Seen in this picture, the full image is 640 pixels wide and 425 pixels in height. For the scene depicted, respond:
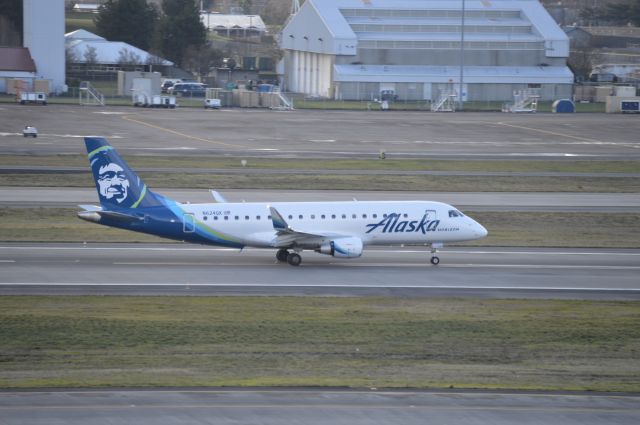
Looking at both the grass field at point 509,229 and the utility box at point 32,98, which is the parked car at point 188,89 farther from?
the grass field at point 509,229

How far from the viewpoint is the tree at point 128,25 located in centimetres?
17838

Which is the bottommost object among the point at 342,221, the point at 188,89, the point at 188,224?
the point at 188,224

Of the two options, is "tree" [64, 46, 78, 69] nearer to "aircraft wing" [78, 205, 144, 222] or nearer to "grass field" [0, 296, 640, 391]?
"aircraft wing" [78, 205, 144, 222]

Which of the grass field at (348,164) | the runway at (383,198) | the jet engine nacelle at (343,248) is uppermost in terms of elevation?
the grass field at (348,164)

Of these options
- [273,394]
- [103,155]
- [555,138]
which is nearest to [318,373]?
[273,394]

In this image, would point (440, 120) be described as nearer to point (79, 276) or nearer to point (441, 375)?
point (79, 276)

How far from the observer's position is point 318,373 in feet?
101

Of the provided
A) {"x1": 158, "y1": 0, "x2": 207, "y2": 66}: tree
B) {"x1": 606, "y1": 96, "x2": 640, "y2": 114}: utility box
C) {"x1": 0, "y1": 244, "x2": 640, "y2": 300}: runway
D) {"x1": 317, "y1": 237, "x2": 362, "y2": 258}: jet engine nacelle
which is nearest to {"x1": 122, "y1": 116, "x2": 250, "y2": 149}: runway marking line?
{"x1": 0, "y1": 244, "x2": 640, "y2": 300}: runway

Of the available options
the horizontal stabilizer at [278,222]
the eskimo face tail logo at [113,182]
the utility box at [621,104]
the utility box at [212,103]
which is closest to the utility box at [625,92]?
the utility box at [621,104]

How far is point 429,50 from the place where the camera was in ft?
485

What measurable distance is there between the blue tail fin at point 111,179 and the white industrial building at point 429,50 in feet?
329

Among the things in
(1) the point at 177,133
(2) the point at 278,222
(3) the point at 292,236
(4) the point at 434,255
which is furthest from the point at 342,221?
(1) the point at 177,133

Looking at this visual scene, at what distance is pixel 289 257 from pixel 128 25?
13974cm

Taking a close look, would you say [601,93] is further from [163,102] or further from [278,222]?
[278,222]
